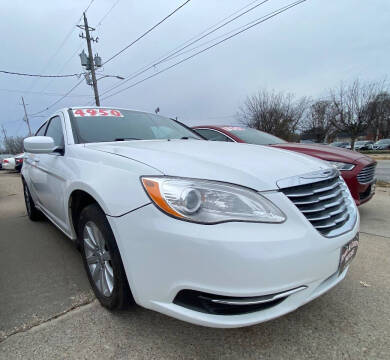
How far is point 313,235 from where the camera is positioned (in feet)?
4.22

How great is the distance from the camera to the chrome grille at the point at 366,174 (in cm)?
334

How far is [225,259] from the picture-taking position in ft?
3.67

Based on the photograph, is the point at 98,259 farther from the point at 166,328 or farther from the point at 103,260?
the point at 166,328

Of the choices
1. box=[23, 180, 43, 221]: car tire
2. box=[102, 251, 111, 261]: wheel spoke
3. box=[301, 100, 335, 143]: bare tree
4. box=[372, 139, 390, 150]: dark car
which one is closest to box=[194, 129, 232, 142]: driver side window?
box=[23, 180, 43, 221]: car tire

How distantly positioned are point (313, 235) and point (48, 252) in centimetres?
268

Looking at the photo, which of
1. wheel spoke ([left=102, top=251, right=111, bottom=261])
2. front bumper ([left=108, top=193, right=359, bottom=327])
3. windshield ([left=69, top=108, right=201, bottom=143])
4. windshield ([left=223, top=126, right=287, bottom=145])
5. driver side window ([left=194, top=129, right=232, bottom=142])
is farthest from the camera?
driver side window ([left=194, top=129, right=232, bottom=142])

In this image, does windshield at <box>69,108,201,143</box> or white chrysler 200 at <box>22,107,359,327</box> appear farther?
windshield at <box>69,108,201,143</box>

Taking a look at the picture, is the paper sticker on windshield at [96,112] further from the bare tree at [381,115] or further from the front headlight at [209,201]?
the bare tree at [381,115]

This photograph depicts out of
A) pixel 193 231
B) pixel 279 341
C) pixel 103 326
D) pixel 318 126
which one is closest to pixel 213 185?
pixel 193 231

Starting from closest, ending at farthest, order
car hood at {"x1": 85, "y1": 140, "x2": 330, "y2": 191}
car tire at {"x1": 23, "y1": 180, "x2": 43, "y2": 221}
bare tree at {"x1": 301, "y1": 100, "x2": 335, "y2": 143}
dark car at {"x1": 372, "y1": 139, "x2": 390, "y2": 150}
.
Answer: car hood at {"x1": 85, "y1": 140, "x2": 330, "y2": 191}
car tire at {"x1": 23, "y1": 180, "x2": 43, "y2": 221}
dark car at {"x1": 372, "y1": 139, "x2": 390, "y2": 150}
bare tree at {"x1": 301, "y1": 100, "x2": 335, "y2": 143}

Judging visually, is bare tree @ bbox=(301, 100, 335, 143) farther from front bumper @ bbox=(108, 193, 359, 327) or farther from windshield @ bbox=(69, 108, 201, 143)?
front bumper @ bbox=(108, 193, 359, 327)

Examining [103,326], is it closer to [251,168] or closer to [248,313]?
[248,313]

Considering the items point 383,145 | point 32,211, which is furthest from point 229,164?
point 383,145

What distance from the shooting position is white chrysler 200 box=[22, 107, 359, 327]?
1156 millimetres
